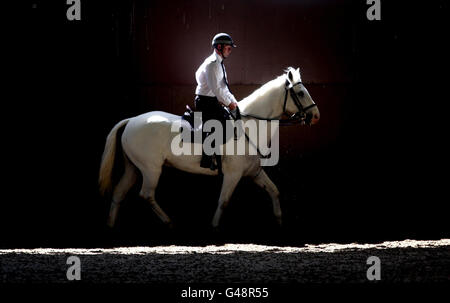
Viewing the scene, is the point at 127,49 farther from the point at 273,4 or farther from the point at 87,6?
the point at 273,4

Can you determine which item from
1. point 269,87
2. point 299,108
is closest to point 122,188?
point 269,87

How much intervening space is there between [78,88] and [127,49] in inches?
35.3

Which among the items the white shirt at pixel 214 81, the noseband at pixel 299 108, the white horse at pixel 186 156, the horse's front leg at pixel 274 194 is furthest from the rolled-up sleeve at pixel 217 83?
the horse's front leg at pixel 274 194

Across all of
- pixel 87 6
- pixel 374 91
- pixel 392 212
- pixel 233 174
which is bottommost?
pixel 392 212

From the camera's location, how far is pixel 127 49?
1059 centimetres

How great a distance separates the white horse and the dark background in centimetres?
86

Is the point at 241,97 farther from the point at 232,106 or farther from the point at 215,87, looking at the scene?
the point at 215,87

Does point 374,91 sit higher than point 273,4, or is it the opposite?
point 273,4

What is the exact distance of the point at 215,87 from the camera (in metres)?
9.13

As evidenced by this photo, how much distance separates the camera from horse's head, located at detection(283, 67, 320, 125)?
9422mm

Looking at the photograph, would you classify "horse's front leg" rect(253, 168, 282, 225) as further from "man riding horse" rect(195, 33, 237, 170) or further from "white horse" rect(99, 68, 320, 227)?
"man riding horse" rect(195, 33, 237, 170)

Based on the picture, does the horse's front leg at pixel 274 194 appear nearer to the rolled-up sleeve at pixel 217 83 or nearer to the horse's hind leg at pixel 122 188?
the rolled-up sleeve at pixel 217 83

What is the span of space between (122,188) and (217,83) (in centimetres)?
197
